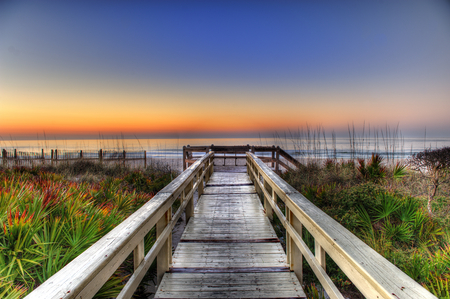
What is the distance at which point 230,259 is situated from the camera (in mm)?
2930

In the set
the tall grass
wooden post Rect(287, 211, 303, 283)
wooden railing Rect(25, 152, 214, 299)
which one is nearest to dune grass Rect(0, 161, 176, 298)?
wooden railing Rect(25, 152, 214, 299)

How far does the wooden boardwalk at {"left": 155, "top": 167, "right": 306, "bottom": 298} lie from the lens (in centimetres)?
227

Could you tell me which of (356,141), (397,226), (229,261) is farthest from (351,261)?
(356,141)

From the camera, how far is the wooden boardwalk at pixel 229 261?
7.44 ft

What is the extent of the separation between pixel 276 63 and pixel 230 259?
61.1 ft

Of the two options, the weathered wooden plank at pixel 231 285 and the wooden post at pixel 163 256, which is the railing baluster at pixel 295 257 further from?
the wooden post at pixel 163 256

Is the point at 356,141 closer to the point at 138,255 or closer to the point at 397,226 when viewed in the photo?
the point at 397,226

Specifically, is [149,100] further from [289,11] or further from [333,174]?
[333,174]

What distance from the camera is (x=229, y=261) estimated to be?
9.43 feet

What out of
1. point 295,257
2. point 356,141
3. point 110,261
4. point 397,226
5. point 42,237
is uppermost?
point 356,141

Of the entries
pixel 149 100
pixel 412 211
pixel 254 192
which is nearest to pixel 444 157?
pixel 412 211

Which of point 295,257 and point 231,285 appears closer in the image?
point 231,285

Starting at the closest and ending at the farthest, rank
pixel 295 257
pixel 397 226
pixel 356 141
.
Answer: pixel 295 257 < pixel 397 226 < pixel 356 141

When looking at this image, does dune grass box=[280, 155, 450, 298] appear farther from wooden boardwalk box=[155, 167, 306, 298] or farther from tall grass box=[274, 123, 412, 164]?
tall grass box=[274, 123, 412, 164]
